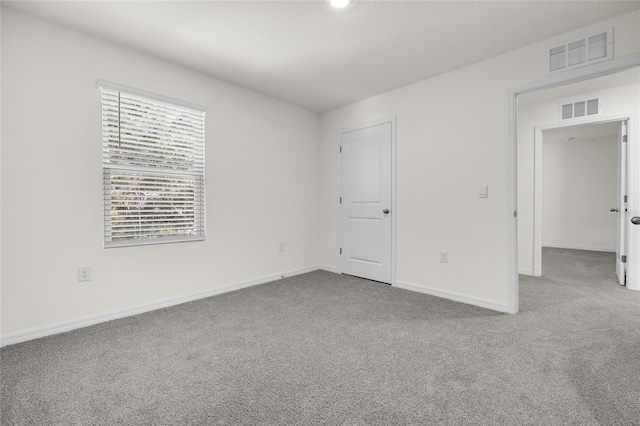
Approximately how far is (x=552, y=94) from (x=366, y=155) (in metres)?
Answer: 2.60

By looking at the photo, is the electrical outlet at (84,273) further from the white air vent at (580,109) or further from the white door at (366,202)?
the white air vent at (580,109)

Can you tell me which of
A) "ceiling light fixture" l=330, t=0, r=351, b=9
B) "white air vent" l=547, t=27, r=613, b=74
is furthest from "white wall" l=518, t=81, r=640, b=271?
"ceiling light fixture" l=330, t=0, r=351, b=9

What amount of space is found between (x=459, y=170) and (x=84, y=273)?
11.9 ft

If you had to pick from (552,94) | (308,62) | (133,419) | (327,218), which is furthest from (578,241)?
(133,419)

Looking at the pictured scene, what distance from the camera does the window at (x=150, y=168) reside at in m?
2.65

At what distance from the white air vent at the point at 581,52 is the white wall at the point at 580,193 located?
5516 millimetres

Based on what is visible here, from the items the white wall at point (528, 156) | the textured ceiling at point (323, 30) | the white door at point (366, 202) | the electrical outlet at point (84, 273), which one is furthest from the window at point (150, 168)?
the white wall at point (528, 156)

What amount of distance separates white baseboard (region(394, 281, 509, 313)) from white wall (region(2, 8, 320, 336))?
6.65 ft

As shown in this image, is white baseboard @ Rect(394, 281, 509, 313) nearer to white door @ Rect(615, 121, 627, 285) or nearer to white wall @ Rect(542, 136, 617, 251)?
white door @ Rect(615, 121, 627, 285)

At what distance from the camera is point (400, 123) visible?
12.0 feet

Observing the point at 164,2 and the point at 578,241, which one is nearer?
the point at 164,2

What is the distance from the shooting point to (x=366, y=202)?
4.09 meters

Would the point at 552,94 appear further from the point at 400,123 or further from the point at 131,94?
the point at 131,94

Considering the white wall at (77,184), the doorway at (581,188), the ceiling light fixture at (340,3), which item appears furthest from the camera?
the doorway at (581,188)
